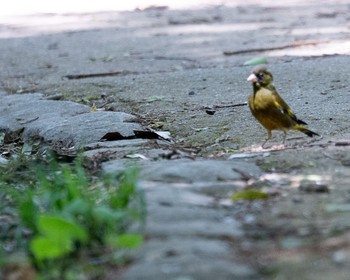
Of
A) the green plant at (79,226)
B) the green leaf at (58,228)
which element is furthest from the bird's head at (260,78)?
the green leaf at (58,228)

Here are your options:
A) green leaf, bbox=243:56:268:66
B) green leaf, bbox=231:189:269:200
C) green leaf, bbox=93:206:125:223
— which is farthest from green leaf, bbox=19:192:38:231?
green leaf, bbox=243:56:268:66

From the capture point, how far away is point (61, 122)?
17.4 ft

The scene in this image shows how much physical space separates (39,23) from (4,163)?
5.94 m

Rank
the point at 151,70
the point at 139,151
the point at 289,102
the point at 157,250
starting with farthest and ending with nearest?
the point at 151,70
the point at 289,102
the point at 139,151
the point at 157,250

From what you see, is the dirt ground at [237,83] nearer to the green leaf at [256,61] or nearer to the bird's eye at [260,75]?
the green leaf at [256,61]

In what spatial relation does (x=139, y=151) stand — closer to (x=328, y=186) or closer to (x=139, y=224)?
(x=328, y=186)

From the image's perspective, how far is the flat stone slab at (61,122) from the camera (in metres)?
4.96

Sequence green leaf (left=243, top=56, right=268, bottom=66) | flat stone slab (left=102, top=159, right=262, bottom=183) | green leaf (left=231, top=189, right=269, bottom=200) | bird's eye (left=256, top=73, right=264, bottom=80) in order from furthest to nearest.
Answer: green leaf (left=243, top=56, right=268, bottom=66), bird's eye (left=256, top=73, right=264, bottom=80), flat stone slab (left=102, top=159, right=262, bottom=183), green leaf (left=231, top=189, right=269, bottom=200)

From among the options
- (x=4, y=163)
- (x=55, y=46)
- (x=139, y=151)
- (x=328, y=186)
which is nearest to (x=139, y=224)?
(x=328, y=186)

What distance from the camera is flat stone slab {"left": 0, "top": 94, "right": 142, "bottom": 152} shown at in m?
4.96

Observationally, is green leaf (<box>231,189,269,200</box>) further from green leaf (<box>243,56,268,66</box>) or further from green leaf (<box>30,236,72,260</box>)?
green leaf (<box>243,56,268,66</box>)

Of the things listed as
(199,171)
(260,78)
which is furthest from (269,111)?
(199,171)

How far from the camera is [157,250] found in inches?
106

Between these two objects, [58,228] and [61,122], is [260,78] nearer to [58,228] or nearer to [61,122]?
[61,122]
